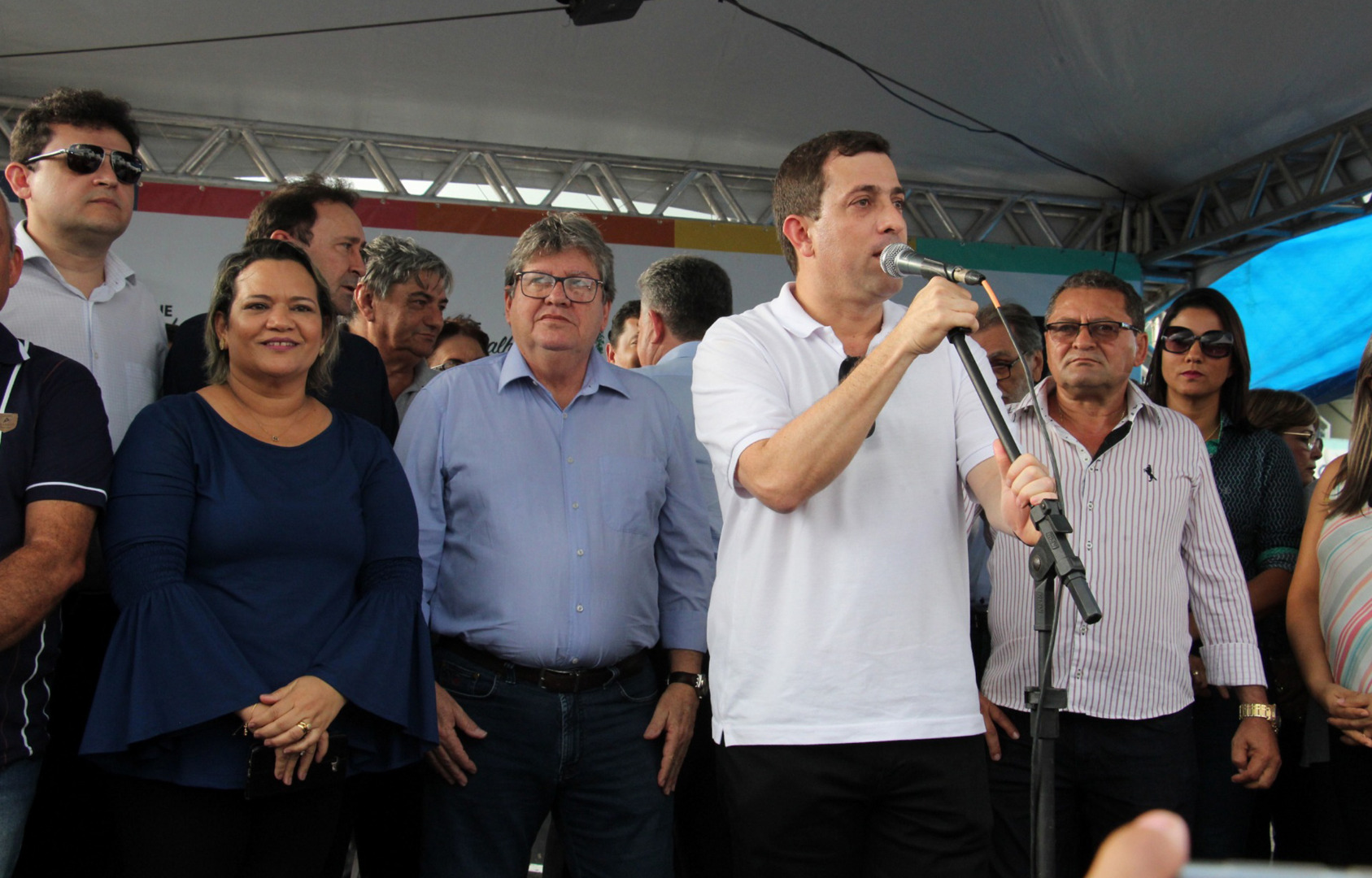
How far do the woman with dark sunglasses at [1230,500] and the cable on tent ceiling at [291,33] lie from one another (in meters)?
3.02

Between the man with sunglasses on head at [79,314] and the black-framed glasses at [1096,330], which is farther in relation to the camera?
the black-framed glasses at [1096,330]

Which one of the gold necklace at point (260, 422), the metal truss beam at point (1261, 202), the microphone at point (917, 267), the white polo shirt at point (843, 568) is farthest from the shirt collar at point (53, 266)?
the metal truss beam at point (1261, 202)

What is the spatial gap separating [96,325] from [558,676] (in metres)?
1.29

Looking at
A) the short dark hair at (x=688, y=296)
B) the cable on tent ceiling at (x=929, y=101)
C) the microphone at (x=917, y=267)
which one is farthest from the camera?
the cable on tent ceiling at (x=929, y=101)

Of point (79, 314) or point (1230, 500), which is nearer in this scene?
point (79, 314)

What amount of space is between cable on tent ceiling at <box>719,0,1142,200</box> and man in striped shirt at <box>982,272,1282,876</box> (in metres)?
2.67

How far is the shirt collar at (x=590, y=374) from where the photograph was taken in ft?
8.34

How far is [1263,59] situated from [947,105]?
1.46m

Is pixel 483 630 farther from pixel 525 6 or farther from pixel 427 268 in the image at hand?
pixel 525 6

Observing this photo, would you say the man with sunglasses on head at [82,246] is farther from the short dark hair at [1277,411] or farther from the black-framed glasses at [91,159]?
the short dark hair at [1277,411]

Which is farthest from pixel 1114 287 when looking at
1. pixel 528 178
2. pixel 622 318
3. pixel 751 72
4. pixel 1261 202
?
pixel 528 178

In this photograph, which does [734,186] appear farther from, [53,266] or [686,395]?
[53,266]

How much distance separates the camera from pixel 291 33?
4.95 meters

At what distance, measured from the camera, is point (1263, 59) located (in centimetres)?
479
